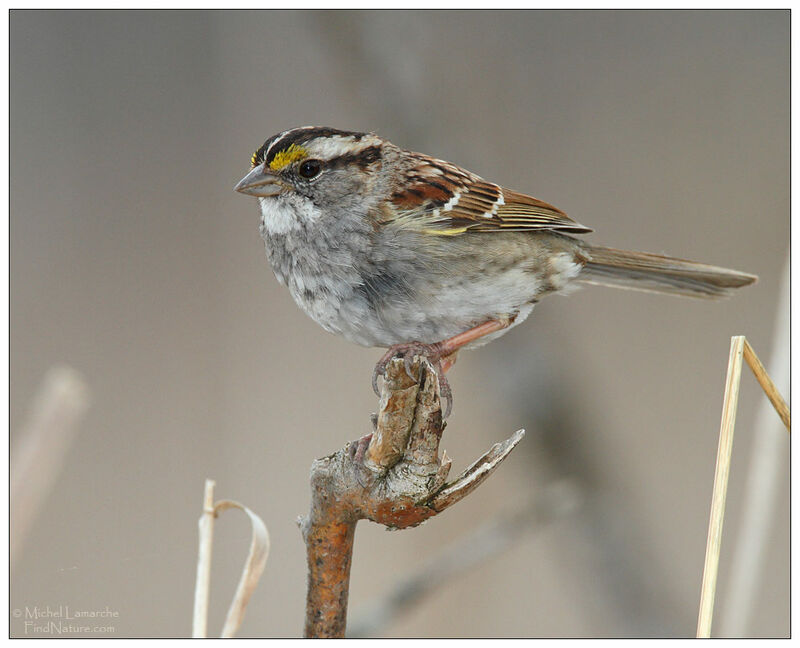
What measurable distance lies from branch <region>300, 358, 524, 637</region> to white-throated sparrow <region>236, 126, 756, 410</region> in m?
0.26

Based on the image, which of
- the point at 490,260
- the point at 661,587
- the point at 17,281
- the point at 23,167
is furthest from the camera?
the point at 661,587

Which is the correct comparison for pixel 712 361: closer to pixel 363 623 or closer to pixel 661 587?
pixel 661 587

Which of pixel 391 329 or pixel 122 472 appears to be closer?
pixel 391 329

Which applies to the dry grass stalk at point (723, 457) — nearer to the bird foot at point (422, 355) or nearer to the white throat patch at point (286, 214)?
the bird foot at point (422, 355)

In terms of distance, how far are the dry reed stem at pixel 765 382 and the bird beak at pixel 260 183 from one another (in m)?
1.01

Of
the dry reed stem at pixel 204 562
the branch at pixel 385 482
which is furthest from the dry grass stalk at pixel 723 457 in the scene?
the dry reed stem at pixel 204 562

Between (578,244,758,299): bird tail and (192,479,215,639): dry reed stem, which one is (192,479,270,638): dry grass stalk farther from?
(578,244,758,299): bird tail

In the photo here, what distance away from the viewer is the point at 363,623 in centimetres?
207

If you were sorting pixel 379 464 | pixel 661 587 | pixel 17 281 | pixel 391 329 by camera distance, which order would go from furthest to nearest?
pixel 661 587
pixel 17 281
pixel 391 329
pixel 379 464

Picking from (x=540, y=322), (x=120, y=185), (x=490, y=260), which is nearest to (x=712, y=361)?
(x=540, y=322)

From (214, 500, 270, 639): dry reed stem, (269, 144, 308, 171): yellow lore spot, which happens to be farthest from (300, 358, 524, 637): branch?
(269, 144, 308, 171): yellow lore spot

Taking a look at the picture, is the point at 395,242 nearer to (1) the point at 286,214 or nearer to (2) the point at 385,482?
(1) the point at 286,214

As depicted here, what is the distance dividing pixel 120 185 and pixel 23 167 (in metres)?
0.45

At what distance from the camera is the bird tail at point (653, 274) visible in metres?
2.32
